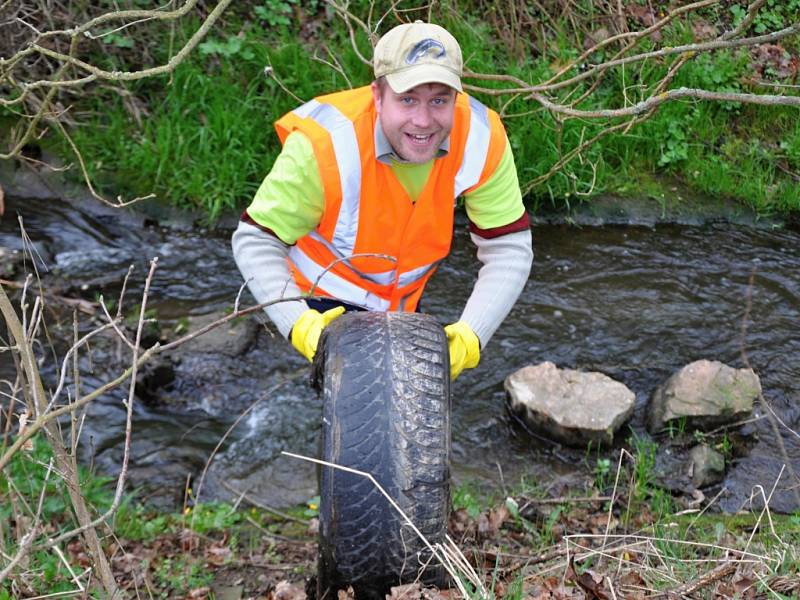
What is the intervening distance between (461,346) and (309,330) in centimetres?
59

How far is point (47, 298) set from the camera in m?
5.40

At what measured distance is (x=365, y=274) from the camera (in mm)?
Answer: 3447

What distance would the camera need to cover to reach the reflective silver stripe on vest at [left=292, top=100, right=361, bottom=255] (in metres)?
3.10

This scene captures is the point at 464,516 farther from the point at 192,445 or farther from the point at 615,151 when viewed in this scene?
the point at 615,151

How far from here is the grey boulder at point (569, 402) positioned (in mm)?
4418

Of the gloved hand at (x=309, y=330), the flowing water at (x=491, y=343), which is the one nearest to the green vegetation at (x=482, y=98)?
the flowing water at (x=491, y=343)

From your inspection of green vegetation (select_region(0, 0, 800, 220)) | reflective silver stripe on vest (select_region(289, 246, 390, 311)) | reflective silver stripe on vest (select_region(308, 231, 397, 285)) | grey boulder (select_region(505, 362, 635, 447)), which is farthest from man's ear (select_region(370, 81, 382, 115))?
green vegetation (select_region(0, 0, 800, 220))

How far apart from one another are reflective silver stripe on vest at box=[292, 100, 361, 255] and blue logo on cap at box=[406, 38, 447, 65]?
36cm

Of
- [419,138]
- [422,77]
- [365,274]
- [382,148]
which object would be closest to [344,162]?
[382,148]

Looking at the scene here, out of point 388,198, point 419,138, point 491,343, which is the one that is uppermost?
point 419,138

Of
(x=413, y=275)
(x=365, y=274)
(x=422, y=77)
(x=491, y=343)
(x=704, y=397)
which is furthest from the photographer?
(x=491, y=343)

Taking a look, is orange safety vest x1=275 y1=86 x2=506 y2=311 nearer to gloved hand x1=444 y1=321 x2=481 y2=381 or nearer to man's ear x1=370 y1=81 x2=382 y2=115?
man's ear x1=370 y1=81 x2=382 y2=115

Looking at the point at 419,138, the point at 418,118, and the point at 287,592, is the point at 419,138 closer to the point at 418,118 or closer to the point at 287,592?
the point at 418,118

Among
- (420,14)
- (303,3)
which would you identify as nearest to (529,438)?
(420,14)
